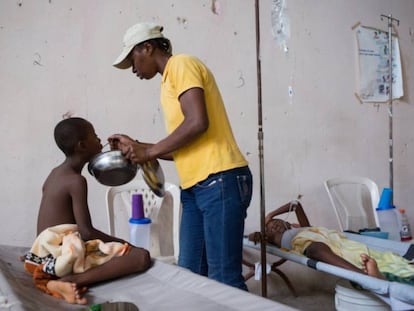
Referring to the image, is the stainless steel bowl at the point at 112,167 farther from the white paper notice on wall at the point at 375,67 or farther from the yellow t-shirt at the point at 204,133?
the white paper notice on wall at the point at 375,67

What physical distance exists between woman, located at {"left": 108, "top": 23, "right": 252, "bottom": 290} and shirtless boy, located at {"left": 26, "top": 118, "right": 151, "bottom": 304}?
8.3 inches

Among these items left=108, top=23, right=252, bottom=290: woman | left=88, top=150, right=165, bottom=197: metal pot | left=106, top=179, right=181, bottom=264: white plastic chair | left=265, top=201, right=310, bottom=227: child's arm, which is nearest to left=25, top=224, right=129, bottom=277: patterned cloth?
left=88, top=150, right=165, bottom=197: metal pot

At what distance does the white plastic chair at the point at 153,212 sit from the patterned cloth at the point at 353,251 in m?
0.56

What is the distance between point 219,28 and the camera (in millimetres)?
2441

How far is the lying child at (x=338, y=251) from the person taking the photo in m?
1.78

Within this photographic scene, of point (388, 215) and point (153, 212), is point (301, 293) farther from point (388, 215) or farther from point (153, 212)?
point (153, 212)

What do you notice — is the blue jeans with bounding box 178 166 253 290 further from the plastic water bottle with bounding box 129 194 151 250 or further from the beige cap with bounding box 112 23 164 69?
the plastic water bottle with bounding box 129 194 151 250

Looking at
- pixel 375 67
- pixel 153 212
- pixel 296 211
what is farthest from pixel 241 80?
pixel 375 67

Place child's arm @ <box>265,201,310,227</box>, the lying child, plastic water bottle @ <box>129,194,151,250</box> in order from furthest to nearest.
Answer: child's arm @ <box>265,201,310,227</box> → plastic water bottle @ <box>129,194,151,250</box> → the lying child

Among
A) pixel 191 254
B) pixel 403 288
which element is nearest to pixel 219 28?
pixel 191 254

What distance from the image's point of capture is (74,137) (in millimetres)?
1573

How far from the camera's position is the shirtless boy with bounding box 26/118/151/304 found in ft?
4.21

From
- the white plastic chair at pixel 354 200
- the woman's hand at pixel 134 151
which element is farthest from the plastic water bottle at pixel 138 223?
the white plastic chair at pixel 354 200

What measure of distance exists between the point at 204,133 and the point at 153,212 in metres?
0.94
